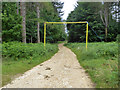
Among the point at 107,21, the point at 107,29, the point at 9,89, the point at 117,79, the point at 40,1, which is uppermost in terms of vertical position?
the point at 40,1

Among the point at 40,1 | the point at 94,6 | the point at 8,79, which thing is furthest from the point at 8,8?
the point at 94,6

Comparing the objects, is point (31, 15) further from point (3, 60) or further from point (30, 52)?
point (3, 60)

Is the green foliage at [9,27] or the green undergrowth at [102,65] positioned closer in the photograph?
the green undergrowth at [102,65]

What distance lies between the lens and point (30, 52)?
29.2ft

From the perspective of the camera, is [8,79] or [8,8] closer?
[8,79]

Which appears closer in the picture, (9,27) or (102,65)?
(102,65)

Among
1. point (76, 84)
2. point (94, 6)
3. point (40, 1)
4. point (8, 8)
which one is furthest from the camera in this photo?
point (94, 6)

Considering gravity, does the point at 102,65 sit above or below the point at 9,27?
below

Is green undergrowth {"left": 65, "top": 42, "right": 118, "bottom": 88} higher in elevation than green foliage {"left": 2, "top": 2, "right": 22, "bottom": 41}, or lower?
lower

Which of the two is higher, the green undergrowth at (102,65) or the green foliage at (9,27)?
the green foliage at (9,27)

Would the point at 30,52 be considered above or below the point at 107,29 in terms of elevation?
below

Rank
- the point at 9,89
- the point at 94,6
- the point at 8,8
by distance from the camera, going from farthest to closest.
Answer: the point at 94,6
the point at 8,8
the point at 9,89

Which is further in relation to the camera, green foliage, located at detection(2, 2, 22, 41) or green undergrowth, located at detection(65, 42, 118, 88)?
green foliage, located at detection(2, 2, 22, 41)

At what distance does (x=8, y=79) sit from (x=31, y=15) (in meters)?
17.1
